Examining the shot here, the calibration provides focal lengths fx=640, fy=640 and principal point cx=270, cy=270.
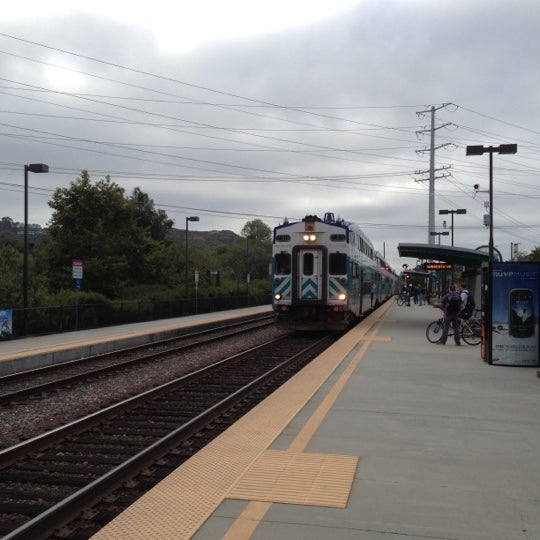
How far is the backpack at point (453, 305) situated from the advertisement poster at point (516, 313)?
142 inches

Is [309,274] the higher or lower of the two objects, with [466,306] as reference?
higher

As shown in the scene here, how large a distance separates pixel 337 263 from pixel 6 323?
10.5 metres

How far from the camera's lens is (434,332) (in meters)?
17.7

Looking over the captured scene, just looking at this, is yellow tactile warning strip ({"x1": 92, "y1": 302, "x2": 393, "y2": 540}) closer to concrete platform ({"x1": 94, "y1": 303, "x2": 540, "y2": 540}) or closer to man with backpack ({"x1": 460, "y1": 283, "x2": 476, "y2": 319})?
concrete platform ({"x1": 94, "y1": 303, "x2": 540, "y2": 540})

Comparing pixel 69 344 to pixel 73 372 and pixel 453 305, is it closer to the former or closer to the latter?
pixel 73 372

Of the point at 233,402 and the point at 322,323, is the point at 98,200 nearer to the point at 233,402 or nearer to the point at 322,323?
the point at 322,323

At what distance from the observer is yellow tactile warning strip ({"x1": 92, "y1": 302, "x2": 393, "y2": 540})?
4203 millimetres

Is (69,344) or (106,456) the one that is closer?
(106,456)

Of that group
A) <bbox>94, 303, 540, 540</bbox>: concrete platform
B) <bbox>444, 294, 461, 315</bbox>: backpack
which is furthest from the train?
<bbox>94, 303, 540, 540</bbox>: concrete platform

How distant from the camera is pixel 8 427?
8789 millimetres

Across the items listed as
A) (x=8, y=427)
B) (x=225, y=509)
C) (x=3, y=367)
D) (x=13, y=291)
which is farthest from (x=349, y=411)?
(x=13, y=291)

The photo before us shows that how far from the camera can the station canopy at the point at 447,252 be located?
920 inches

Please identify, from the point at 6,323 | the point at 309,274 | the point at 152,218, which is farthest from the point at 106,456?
the point at 152,218

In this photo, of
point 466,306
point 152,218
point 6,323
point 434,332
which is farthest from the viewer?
point 152,218
